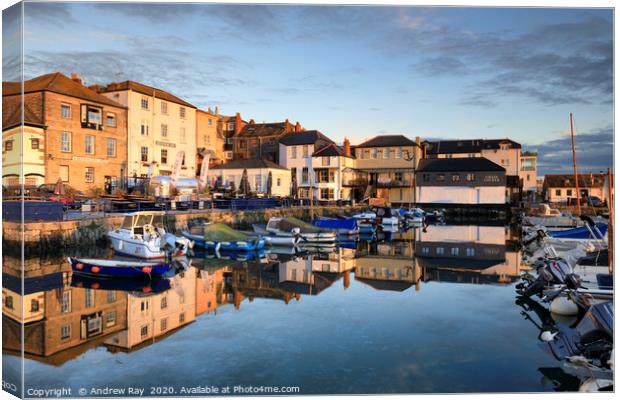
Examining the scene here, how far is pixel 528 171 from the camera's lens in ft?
221

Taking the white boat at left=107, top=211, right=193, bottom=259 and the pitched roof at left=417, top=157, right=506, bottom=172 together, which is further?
the pitched roof at left=417, top=157, right=506, bottom=172

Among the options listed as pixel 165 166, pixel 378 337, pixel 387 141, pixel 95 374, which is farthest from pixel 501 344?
pixel 387 141

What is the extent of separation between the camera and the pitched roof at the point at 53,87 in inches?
267

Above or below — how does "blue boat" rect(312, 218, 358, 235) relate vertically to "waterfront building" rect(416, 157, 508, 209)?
below

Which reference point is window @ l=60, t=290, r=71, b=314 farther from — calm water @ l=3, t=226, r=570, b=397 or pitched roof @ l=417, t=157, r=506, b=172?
pitched roof @ l=417, t=157, r=506, b=172

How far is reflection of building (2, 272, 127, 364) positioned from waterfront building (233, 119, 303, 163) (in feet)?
118

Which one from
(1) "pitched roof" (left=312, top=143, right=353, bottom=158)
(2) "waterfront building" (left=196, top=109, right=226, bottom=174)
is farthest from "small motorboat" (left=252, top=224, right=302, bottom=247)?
(1) "pitched roof" (left=312, top=143, right=353, bottom=158)

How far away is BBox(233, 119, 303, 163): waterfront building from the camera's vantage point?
164ft

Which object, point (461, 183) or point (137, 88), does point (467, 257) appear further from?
point (461, 183)

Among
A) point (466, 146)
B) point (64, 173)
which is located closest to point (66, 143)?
point (64, 173)

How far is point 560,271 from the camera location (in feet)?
39.9

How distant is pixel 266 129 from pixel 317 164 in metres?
7.96

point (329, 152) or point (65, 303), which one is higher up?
point (329, 152)

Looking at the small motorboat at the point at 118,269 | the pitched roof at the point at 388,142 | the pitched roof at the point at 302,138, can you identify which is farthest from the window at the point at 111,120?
the pitched roof at the point at 388,142
